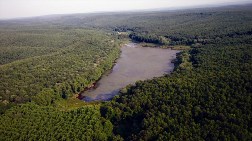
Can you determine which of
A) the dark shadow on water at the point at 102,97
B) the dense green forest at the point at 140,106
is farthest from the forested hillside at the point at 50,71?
the dark shadow on water at the point at 102,97

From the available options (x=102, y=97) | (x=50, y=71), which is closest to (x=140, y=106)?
(x=102, y=97)

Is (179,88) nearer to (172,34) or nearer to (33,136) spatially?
(33,136)

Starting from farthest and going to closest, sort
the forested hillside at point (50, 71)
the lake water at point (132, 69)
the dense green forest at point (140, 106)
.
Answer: the lake water at point (132, 69), the forested hillside at point (50, 71), the dense green forest at point (140, 106)

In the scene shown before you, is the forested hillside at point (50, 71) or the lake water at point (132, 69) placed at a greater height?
the forested hillside at point (50, 71)

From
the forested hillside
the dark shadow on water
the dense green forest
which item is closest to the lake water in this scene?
the dark shadow on water

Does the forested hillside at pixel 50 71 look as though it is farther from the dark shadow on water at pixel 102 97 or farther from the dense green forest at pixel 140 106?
the dark shadow on water at pixel 102 97

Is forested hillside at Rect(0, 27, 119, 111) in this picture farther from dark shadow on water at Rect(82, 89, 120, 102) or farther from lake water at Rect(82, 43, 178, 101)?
dark shadow on water at Rect(82, 89, 120, 102)

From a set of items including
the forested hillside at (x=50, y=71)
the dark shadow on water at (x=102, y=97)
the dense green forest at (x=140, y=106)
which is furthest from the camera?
the dark shadow on water at (x=102, y=97)

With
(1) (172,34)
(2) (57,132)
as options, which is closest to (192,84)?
(2) (57,132)

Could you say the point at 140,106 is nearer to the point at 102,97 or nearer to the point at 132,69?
the point at 102,97
